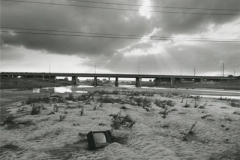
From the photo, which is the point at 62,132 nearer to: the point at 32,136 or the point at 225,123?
the point at 32,136

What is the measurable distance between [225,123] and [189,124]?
130 centimetres

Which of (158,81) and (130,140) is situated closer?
(130,140)

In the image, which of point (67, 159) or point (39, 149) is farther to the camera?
point (39, 149)

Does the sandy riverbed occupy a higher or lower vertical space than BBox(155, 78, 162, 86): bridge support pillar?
lower

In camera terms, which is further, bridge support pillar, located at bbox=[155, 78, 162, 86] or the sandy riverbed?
bridge support pillar, located at bbox=[155, 78, 162, 86]

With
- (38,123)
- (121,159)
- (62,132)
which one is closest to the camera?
(121,159)

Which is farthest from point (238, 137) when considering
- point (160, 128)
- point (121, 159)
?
point (121, 159)

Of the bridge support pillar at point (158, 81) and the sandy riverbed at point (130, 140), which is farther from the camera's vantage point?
the bridge support pillar at point (158, 81)

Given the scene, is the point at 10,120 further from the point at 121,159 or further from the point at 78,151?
the point at 121,159

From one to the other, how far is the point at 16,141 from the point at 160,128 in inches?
181

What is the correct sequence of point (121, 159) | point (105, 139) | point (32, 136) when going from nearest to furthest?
point (121, 159), point (105, 139), point (32, 136)

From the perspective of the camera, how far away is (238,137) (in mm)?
4398

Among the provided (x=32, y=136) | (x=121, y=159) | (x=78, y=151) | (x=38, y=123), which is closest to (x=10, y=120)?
(x=38, y=123)

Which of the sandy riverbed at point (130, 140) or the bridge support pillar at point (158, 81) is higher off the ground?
the bridge support pillar at point (158, 81)
